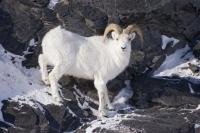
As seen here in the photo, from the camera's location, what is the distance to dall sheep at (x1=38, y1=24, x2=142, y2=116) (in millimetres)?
18516

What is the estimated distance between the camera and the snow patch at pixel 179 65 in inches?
783

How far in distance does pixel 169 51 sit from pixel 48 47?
3899mm

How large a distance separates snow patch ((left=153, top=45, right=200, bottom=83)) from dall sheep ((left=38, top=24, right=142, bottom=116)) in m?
1.64

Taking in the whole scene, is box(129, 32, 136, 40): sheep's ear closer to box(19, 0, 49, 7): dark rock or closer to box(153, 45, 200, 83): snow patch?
box(153, 45, 200, 83): snow patch

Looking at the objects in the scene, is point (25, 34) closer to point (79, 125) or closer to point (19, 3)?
point (19, 3)

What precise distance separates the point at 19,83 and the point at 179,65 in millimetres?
4841

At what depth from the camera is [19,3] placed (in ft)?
66.9

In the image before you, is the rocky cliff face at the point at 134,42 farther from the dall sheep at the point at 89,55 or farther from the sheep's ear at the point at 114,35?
the sheep's ear at the point at 114,35

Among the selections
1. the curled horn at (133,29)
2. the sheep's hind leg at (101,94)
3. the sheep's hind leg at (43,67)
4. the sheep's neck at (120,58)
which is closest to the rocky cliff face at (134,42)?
the sheep's hind leg at (101,94)

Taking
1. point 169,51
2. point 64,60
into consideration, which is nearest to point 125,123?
point 64,60

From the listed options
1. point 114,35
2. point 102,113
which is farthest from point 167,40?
point 102,113

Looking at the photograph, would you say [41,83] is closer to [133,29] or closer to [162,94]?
[133,29]

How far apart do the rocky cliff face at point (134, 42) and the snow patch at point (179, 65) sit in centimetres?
10

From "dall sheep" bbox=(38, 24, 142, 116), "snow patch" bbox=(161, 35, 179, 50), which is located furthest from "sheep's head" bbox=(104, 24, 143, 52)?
"snow patch" bbox=(161, 35, 179, 50)
